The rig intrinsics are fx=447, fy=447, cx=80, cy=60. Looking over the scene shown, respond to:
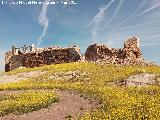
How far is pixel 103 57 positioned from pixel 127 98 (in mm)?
28106

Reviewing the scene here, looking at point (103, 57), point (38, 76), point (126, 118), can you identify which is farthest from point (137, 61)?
point (126, 118)

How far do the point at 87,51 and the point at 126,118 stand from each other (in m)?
36.5

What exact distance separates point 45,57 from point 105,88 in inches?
1195

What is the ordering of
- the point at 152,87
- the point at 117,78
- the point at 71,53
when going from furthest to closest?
the point at 71,53 → the point at 117,78 → the point at 152,87

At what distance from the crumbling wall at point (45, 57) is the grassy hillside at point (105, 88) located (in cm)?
1012

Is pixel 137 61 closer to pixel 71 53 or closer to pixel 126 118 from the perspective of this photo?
pixel 71 53

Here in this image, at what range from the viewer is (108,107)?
29.0m

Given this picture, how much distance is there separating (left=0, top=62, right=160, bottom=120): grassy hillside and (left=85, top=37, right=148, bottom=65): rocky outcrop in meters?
5.08

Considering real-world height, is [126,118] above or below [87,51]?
below

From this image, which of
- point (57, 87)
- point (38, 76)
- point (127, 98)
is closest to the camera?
point (127, 98)

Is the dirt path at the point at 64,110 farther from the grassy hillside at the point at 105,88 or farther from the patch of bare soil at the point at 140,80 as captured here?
the patch of bare soil at the point at 140,80

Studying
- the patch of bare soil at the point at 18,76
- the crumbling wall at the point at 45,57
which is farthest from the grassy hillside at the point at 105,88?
the crumbling wall at the point at 45,57

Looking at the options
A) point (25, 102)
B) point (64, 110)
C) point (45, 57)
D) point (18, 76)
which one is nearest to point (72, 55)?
point (45, 57)

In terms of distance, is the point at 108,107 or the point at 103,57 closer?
the point at 108,107
